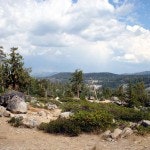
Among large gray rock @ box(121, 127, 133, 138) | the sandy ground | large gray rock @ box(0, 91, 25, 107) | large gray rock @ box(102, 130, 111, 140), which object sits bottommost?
the sandy ground

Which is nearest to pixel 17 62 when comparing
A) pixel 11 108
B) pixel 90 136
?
pixel 11 108

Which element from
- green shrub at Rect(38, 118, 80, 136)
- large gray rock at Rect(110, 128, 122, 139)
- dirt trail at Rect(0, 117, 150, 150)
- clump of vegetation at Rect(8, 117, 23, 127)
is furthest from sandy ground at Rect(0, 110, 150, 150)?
clump of vegetation at Rect(8, 117, 23, 127)

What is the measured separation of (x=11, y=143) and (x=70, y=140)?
4151mm

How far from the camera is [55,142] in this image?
21969mm

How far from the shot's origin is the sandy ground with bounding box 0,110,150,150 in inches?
797

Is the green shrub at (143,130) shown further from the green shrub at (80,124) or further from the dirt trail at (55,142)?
the green shrub at (80,124)

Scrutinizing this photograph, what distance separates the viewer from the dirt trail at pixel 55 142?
20.2m

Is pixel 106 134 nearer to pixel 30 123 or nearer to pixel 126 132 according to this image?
pixel 126 132

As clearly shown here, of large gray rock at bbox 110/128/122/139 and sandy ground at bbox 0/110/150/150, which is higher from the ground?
large gray rock at bbox 110/128/122/139

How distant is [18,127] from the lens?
26.3m

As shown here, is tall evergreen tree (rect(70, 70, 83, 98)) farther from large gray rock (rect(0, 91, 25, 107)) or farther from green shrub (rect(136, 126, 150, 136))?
green shrub (rect(136, 126, 150, 136))

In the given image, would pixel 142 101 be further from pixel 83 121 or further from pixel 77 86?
pixel 83 121

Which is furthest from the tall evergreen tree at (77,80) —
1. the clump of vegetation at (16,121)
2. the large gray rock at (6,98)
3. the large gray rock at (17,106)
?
the clump of vegetation at (16,121)

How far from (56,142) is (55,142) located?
0.07 metres
